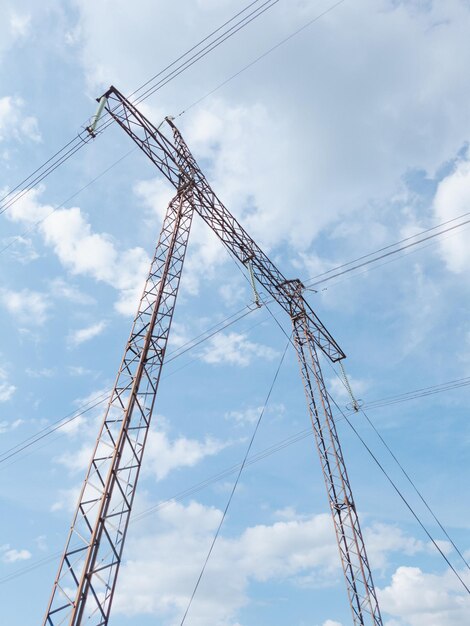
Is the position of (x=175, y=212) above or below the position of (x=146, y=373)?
above

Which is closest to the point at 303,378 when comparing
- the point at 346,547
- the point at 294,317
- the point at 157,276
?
the point at 294,317

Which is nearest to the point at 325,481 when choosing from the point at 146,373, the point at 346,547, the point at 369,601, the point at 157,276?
the point at 346,547

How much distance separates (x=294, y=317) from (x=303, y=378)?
3.79m

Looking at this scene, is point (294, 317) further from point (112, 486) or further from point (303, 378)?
point (112, 486)

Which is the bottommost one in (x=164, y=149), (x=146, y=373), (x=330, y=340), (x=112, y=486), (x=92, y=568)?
(x=92, y=568)

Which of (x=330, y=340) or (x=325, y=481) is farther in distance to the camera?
(x=330, y=340)

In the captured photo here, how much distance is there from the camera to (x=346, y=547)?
66.8 ft

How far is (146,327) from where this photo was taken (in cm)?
1778

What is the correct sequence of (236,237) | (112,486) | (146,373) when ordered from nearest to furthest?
(112,486) < (146,373) < (236,237)

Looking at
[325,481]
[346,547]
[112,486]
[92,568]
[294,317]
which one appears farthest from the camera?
[294,317]

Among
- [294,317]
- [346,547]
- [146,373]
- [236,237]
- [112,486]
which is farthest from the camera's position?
[294,317]

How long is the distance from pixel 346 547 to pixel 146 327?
13764 millimetres

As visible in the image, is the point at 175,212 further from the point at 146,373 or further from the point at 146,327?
the point at 146,373

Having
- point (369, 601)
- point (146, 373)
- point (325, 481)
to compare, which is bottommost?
point (369, 601)
